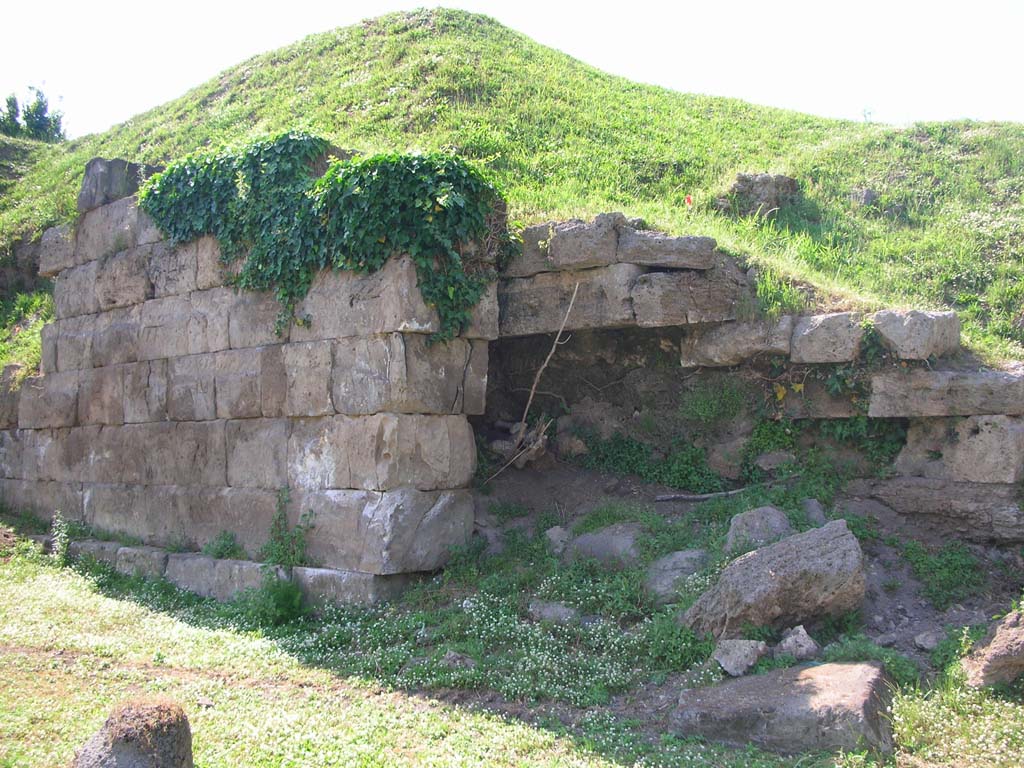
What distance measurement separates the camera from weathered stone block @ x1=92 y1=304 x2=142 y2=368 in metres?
10.8

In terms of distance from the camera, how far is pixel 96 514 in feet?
36.1

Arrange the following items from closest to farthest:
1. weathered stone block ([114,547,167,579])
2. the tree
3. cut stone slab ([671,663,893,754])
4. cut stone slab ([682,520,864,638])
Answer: cut stone slab ([671,663,893,754]) → cut stone slab ([682,520,864,638]) → weathered stone block ([114,547,167,579]) → the tree

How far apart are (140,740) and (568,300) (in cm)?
584

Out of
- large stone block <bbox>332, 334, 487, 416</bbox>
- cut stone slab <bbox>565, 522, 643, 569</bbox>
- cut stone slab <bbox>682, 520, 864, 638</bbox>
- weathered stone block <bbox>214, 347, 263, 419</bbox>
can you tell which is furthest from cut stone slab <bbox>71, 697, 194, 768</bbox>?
weathered stone block <bbox>214, 347, 263, 419</bbox>

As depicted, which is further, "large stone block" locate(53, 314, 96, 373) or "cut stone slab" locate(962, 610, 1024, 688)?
"large stone block" locate(53, 314, 96, 373)

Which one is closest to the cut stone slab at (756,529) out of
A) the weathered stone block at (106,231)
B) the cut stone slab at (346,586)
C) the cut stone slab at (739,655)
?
the cut stone slab at (739,655)

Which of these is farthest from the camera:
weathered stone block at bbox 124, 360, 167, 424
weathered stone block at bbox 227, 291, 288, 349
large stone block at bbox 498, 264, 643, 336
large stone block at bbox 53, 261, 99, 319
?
large stone block at bbox 53, 261, 99, 319

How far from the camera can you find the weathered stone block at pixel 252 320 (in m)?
9.08

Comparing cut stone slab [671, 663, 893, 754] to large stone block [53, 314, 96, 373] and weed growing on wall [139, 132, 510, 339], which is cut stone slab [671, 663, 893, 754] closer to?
weed growing on wall [139, 132, 510, 339]

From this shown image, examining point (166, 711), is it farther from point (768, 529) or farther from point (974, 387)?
point (974, 387)

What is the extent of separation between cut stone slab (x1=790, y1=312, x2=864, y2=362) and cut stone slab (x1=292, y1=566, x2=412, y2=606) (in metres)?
4.28

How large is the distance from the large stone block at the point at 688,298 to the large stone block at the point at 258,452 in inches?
154

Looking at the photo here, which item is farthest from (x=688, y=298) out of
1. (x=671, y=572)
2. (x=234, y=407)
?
(x=234, y=407)

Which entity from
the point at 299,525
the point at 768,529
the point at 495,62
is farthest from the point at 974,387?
the point at 495,62
